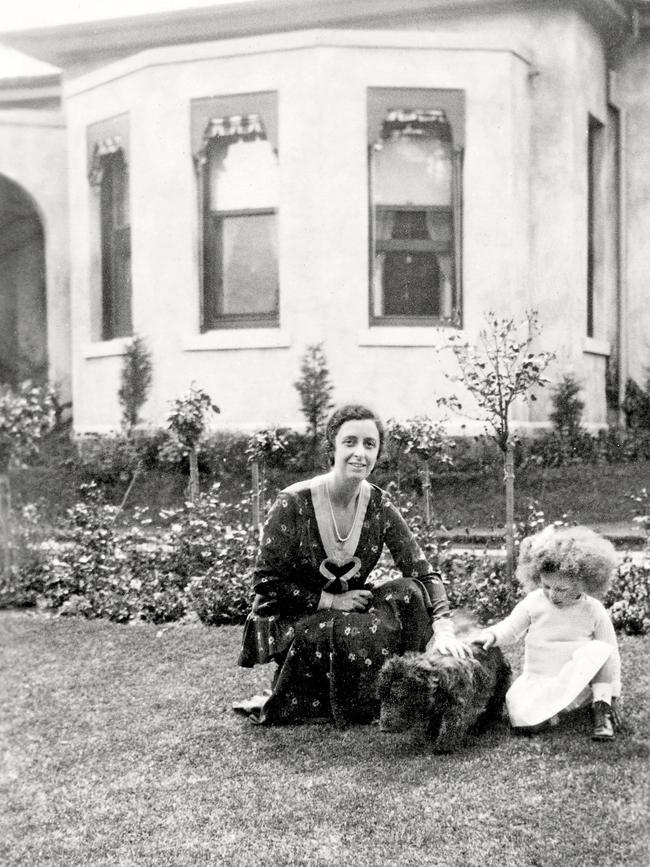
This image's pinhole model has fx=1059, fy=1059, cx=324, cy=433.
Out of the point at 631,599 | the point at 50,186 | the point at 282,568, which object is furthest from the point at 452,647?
the point at 50,186

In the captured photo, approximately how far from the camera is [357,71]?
9.60 meters

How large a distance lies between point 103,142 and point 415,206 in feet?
10.2

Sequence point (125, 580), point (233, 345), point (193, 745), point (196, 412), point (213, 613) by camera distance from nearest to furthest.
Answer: point (193, 745)
point (213, 613)
point (125, 580)
point (196, 412)
point (233, 345)

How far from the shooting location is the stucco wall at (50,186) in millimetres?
10352

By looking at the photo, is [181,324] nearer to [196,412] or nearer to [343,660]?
[196,412]

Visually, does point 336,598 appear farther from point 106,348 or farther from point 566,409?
point 106,348

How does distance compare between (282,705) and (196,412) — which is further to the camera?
(196,412)

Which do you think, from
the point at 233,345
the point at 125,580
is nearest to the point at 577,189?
the point at 233,345

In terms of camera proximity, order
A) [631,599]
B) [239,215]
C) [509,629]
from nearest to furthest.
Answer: [509,629] → [631,599] → [239,215]

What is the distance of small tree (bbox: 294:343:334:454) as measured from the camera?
9281 mm

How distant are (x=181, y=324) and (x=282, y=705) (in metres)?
6.05

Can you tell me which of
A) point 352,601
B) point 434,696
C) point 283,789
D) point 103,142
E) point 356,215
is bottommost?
point 283,789

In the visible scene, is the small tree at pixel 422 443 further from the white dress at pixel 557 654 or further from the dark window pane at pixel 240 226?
the dark window pane at pixel 240 226

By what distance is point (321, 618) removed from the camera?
13.5 ft
